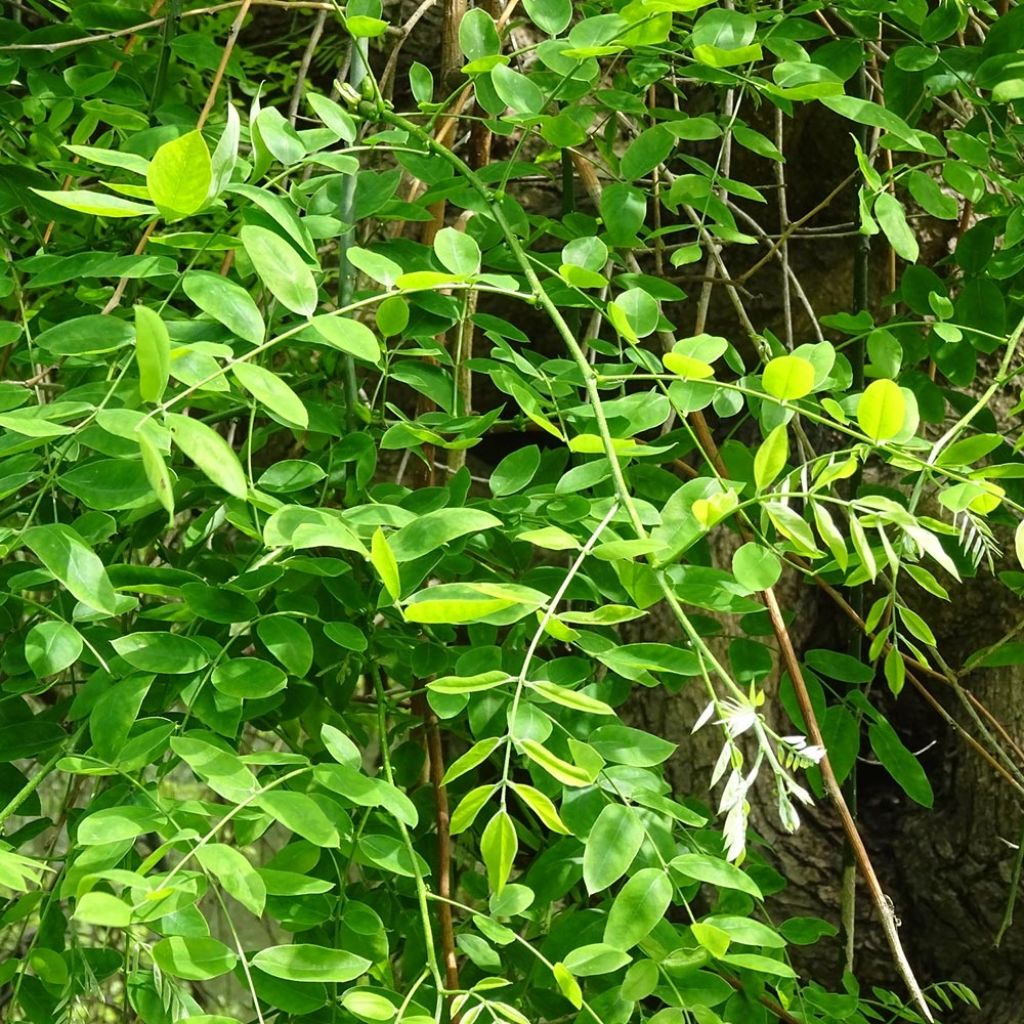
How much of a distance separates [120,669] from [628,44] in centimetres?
43

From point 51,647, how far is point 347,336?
0.71 feet

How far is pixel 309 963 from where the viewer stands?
52 centimetres

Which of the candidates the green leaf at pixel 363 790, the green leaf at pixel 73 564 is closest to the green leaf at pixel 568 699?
the green leaf at pixel 363 790

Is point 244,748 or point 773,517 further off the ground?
point 773,517

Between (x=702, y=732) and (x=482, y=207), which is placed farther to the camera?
(x=702, y=732)

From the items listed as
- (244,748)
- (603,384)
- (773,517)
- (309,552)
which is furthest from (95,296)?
(244,748)

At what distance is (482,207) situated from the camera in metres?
0.71

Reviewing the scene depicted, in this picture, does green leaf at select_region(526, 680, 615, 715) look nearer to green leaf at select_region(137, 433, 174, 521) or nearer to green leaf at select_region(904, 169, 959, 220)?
green leaf at select_region(137, 433, 174, 521)

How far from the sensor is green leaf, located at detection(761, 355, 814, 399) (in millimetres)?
520

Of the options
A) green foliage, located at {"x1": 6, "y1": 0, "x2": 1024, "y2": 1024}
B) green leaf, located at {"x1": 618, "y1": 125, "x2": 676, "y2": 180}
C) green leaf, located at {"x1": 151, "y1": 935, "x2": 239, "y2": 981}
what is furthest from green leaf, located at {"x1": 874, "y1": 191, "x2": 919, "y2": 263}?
green leaf, located at {"x1": 151, "y1": 935, "x2": 239, "y2": 981}

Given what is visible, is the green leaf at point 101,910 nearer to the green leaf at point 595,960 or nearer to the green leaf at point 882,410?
the green leaf at point 595,960

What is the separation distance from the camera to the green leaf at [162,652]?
0.57 meters

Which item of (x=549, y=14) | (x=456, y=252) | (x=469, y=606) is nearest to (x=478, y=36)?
(x=549, y=14)

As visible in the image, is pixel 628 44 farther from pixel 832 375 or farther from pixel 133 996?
pixel 133 996
